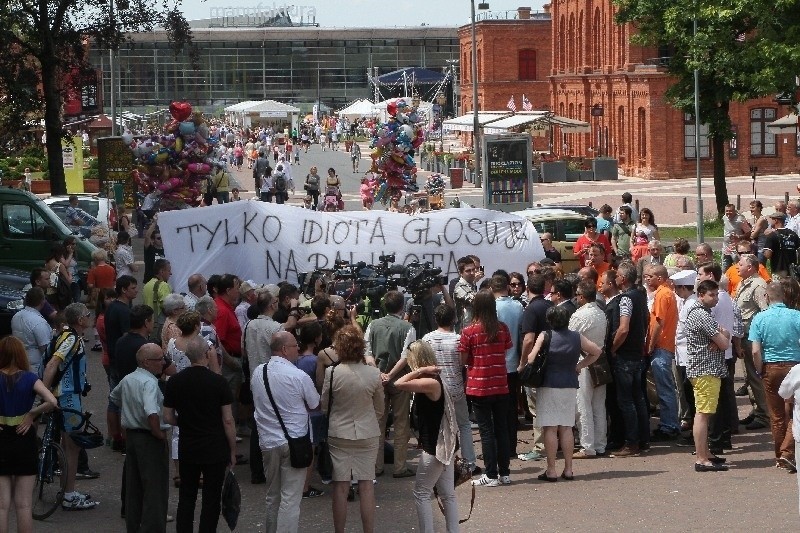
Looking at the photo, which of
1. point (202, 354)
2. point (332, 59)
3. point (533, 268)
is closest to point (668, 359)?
point (533, 268)

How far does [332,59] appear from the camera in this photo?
139 m

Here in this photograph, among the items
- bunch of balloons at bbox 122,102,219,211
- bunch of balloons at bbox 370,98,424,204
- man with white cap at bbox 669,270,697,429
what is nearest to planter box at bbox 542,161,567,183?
bunch of balloons at bbox 370,98,424,204

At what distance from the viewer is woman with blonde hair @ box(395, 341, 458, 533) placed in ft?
34.1

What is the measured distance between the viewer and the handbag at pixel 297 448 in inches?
408

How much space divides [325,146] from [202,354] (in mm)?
89423

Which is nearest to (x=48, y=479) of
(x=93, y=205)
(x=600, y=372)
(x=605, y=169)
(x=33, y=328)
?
(x=33, y=328)

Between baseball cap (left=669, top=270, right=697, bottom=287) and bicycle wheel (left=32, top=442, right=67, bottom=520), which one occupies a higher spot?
baseball cap (left=669, top=270, right=697, bottom=287)

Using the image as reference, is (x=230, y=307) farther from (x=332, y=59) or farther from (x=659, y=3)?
(x=332, y=59)

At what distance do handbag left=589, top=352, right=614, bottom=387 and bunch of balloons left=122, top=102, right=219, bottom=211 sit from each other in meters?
12.7

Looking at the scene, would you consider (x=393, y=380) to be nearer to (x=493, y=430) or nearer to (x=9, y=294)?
(x=493, y=430)

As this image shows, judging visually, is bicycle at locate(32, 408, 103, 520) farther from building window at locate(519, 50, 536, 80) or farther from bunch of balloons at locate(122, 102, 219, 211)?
building window at locate(519, 50, 536, 80)

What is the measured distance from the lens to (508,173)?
94.6 ft

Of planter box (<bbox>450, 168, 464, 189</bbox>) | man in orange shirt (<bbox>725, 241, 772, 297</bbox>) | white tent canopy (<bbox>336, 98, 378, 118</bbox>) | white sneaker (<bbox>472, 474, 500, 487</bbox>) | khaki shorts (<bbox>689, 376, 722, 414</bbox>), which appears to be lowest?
white sneaker (<bbox>472, 474, 500, 487</bbox>)

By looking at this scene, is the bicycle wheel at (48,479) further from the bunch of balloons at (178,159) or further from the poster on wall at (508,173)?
the poster on wall at (508,173)
